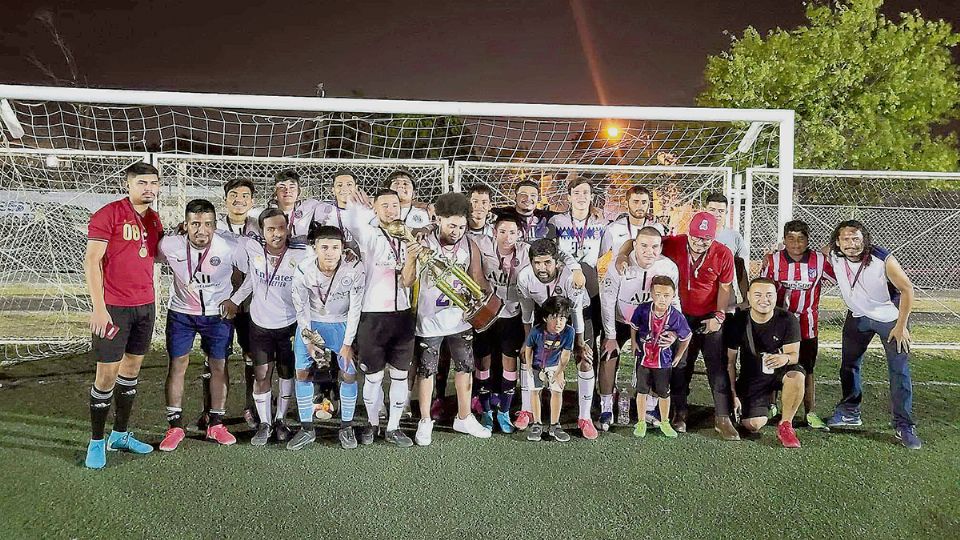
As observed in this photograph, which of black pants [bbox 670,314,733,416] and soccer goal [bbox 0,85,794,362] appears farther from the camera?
soccer goal [bbox 0,85,794,362]

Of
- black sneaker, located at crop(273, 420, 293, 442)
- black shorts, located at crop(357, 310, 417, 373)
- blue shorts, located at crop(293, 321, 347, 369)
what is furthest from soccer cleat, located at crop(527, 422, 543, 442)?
black sneaker, located at crop(273, 420, 293, 442)

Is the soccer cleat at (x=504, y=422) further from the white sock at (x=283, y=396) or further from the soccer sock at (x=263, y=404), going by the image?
the soccer sock at (x=263, y=404)

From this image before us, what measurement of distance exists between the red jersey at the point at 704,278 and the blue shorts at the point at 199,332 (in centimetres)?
316

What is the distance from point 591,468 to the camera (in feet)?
12.3

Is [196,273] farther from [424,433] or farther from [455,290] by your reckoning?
[424,433]

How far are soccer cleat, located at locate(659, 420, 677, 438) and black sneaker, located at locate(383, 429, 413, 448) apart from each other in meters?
1.74

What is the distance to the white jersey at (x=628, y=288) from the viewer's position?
174 inches

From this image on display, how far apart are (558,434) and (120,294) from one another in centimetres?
287

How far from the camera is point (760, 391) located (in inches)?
176

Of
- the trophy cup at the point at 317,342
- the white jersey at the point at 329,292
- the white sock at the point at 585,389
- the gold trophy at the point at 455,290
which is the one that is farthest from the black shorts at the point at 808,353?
the trophy cup at the point at 317,342

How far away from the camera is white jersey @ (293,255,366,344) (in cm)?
398

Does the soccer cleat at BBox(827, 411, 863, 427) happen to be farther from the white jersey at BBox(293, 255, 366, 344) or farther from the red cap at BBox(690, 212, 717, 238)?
the white jersey at BBox(293, 255, 366, 344)

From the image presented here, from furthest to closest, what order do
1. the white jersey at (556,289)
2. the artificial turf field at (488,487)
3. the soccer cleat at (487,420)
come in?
1. the soccer cleat at (487,420)
2. the white jersey at (556,289)
3. the artificial turf field at (488,487)

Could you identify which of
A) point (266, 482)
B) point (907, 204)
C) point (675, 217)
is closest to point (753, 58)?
point (907, 204)
